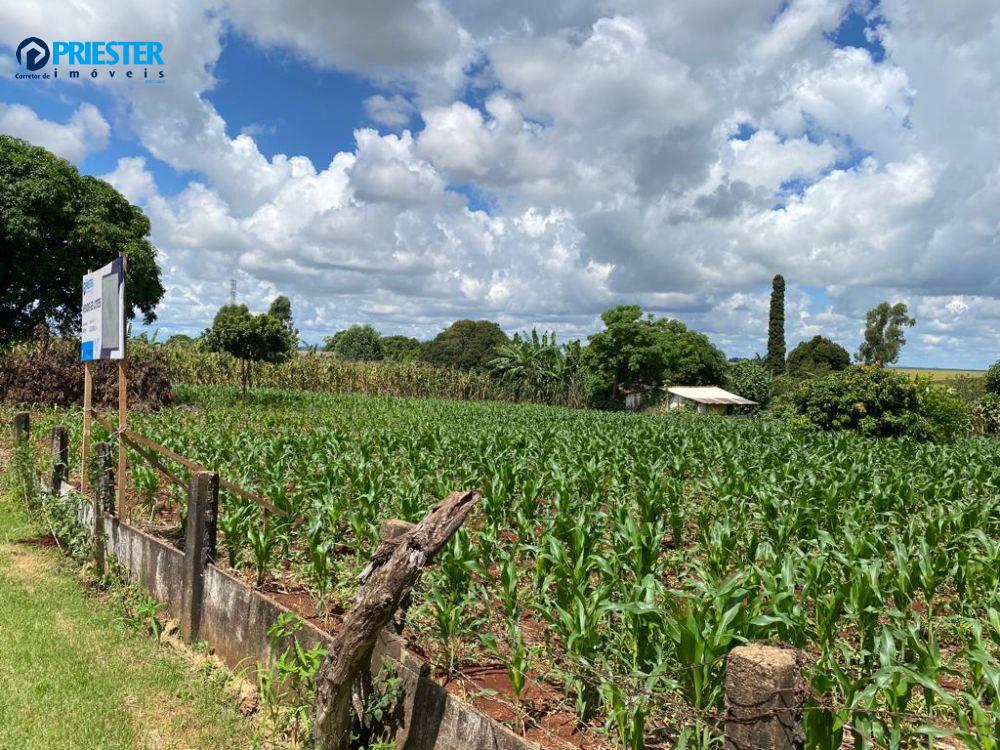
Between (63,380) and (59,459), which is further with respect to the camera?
(63,380)

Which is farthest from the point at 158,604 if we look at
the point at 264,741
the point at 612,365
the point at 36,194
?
the point at 612,365

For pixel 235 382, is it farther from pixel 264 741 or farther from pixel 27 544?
pixel 264 741

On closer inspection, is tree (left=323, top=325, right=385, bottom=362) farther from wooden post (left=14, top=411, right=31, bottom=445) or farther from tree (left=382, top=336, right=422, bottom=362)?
wooden post (left=14, top=411, right=31, bottom=445)

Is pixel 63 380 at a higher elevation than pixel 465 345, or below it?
below

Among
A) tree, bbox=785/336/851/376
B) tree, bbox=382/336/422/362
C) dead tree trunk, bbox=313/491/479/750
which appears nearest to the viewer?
dead tree trunk, bbox=313/491/479/750

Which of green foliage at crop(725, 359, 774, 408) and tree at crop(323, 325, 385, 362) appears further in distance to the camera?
tree at crop(323, 325, 385, 362)

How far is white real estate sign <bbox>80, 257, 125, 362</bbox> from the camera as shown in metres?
5.75

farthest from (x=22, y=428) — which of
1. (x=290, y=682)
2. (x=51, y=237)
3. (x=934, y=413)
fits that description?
(x=934, y=413)

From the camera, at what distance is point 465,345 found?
6456cm

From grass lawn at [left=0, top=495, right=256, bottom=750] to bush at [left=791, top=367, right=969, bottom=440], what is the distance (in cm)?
1760

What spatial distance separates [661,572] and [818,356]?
6788 cm

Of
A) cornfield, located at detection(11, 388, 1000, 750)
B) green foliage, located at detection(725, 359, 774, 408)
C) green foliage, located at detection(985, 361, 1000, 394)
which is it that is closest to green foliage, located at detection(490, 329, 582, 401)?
green foliage, located at detection(725, 359, 774, 408)

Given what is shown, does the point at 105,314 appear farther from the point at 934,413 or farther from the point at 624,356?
the point at 624,356

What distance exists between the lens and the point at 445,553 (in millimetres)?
4332
